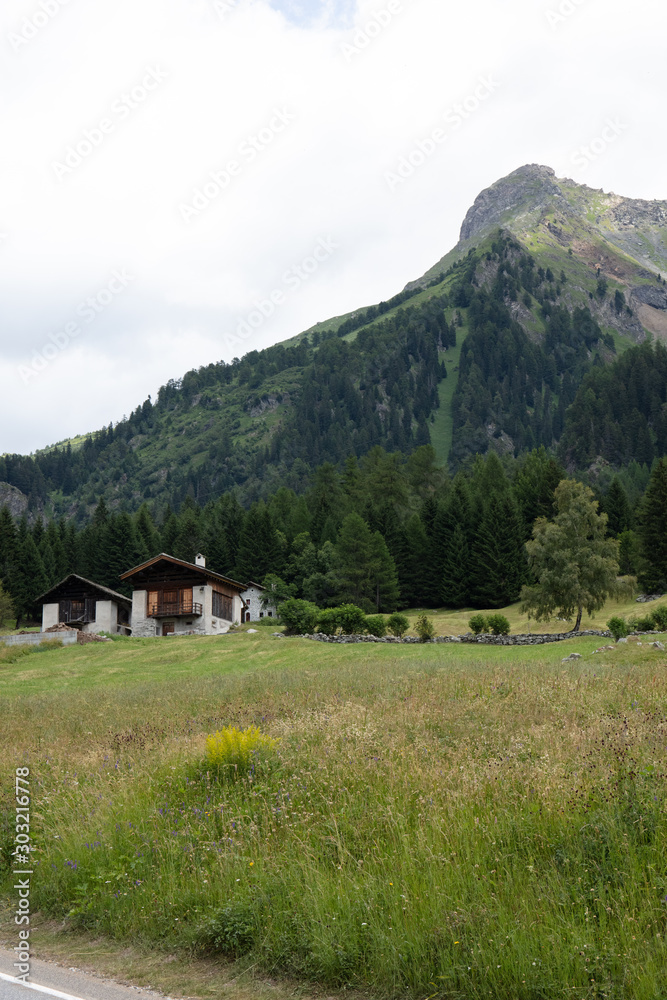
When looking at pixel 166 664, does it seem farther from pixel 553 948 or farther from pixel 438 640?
pixel 553 948

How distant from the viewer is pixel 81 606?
232 ft

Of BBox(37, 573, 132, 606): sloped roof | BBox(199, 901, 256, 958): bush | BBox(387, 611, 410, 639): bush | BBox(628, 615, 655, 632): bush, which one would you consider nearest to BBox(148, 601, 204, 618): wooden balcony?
BBox(37, 573, 132, 606): sloped roof

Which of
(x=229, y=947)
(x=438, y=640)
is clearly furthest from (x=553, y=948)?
(x=438, y=640)

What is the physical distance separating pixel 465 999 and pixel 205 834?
3.76m

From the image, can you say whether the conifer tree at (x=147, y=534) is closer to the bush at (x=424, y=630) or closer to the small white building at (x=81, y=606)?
the small white building at (x=81, y=606)

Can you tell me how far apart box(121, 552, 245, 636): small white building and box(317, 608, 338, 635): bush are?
16820 mm

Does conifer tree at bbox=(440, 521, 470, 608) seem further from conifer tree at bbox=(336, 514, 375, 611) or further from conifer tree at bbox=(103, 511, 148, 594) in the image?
conifer tree at bbox=(103, 511, 148, 594)

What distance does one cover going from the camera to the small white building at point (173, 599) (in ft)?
211

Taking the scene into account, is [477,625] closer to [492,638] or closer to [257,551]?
[492,638]

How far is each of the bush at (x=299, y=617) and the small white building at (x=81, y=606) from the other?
2717 cm

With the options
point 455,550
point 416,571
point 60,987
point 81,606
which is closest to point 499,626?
point 455,550

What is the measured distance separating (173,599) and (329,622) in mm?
20522

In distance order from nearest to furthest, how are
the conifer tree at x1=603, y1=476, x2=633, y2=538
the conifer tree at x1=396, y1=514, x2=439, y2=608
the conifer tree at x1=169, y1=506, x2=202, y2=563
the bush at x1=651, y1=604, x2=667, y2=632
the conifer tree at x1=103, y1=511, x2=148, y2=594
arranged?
the bush at x1=651, y1=604, x2=667, y2=632
the conifer tree at x1=396, y1=514, x2=439, y2=608
the conifer tree at x1=603, y1=476, x2=633, y2=538
the conifer tree at x1=103, y1=511, x2=148, y2=594
the conifer tree at x1=169, y1=506, x2=202, y2=563

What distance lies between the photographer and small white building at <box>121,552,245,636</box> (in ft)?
211
